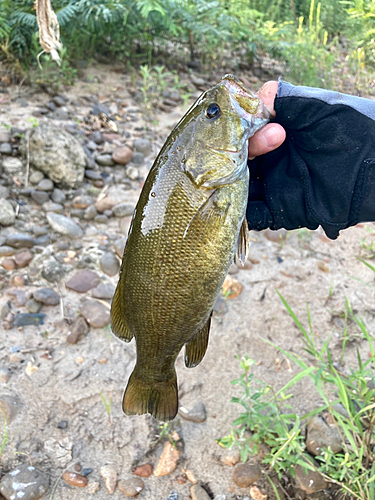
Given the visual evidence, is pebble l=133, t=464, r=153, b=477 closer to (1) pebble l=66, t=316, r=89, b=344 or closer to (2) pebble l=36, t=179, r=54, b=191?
(1) pebble l=66, t=316, r=89, b=344

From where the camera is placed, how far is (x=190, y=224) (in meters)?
1.73

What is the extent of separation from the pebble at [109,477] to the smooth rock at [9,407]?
2.11 feet

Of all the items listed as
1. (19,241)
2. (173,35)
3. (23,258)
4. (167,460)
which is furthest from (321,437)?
(173,35)

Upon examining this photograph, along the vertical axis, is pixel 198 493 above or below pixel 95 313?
below

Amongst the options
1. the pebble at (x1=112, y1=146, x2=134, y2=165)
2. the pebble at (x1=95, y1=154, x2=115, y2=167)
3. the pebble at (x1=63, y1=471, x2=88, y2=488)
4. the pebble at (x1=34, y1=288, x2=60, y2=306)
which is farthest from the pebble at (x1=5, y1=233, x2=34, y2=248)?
the pebble at (x1=63, y1=471, x2=88, y2=488)

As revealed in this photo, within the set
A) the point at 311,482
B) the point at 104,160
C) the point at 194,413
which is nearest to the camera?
the point at 311,482

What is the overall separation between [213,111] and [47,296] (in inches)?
88.6

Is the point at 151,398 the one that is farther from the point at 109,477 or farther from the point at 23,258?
the point at 23,258

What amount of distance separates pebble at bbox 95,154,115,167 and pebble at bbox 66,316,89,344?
2019 millimetres

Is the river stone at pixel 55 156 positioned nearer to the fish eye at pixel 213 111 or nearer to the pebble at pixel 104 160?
the pebble at pixel 104 160

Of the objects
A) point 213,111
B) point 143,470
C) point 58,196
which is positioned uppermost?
point 213,111

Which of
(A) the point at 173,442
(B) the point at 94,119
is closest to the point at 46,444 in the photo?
(A) the point at 173,442

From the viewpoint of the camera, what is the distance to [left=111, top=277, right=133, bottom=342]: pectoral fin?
1925 mm

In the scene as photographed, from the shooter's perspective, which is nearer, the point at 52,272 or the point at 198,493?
the point at 198,493
